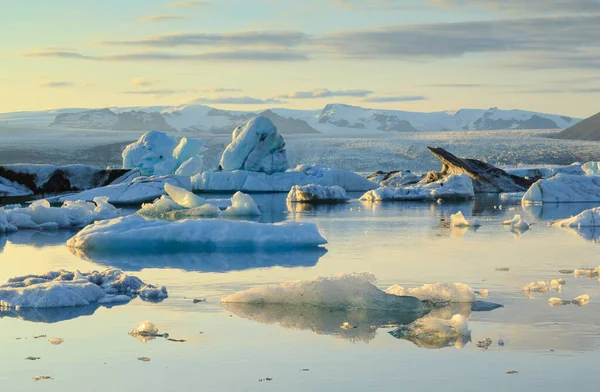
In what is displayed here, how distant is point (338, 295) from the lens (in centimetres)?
755

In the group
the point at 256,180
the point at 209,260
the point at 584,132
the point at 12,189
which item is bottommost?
the point at 256,180

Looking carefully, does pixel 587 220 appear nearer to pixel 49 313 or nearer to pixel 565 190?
pixel 565 190

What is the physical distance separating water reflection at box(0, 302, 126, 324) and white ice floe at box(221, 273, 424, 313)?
1279mm

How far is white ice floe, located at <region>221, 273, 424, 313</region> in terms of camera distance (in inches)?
293

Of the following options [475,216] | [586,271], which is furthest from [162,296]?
[475,216]

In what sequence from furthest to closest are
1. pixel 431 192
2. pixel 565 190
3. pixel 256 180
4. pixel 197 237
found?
pixel 256 180 → pixel 431 192 → pixel 565 190 → pixel 197 237

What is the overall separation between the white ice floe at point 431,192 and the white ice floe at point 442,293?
17.0 meters

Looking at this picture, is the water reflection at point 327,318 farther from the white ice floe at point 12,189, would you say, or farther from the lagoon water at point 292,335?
the white ice floe at point 12,189

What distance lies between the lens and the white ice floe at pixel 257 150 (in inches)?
1249

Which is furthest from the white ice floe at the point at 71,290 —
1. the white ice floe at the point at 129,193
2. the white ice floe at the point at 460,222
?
the white ice floe at the point at 129,193

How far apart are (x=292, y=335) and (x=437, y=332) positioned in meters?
0.98

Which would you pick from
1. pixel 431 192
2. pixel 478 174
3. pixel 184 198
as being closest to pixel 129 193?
pixel 184 198

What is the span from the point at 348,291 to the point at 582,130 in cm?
9723

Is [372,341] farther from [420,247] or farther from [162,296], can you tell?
[420,247]
